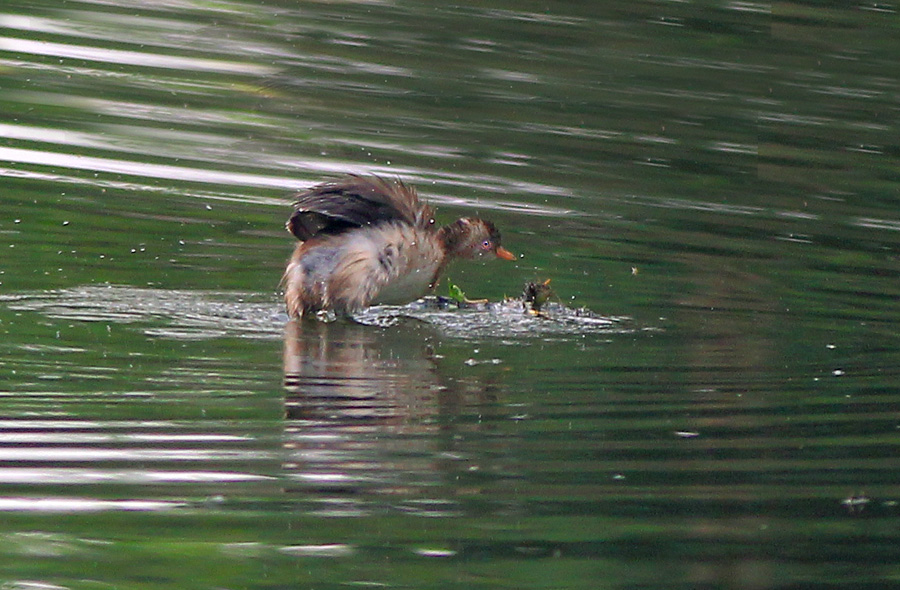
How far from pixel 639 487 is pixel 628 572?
75 centimetres

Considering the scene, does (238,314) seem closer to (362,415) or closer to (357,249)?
(357,249)

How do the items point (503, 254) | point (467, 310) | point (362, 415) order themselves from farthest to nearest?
point (503, 254)
point (467, 310)
point (362, 415)

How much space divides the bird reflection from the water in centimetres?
2

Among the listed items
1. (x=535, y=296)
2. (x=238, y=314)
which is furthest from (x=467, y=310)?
(x=238, y=314)

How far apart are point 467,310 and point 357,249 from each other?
2.06ft

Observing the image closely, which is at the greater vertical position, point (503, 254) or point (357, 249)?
point (357, 249)

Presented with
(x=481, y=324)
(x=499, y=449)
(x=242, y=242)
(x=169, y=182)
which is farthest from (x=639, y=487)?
(x=169, y=182)

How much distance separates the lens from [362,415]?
653 centimetres

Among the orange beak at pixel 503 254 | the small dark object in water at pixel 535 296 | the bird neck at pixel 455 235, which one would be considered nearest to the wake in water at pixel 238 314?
the small dark object in water at pixel 535 296

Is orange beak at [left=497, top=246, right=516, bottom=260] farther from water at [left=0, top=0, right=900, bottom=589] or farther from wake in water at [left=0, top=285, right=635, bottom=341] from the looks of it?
wake in water at [left=0, top=285, right=635, bottom=341]

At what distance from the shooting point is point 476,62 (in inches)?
564

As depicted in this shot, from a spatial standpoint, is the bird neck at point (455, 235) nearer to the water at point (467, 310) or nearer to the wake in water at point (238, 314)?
the water at point (467, 310)

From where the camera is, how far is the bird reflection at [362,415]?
5.67m

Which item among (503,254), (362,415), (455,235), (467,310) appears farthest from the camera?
(503,254)
